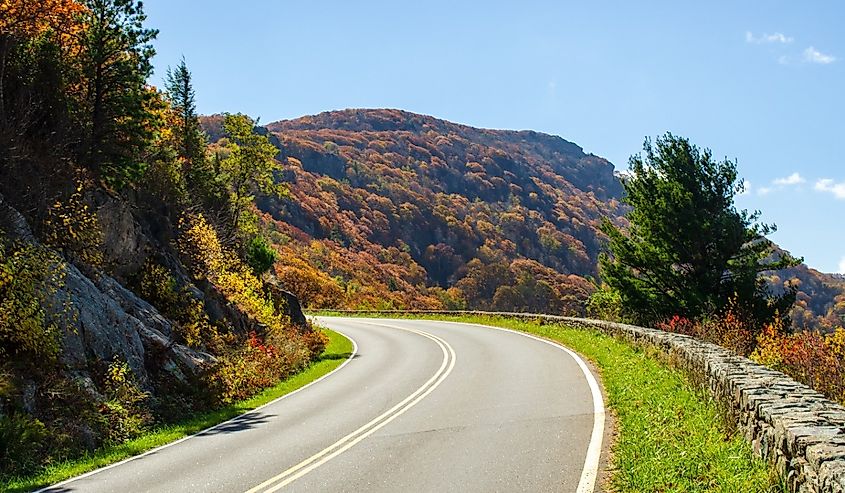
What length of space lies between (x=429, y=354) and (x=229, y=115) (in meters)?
21.6

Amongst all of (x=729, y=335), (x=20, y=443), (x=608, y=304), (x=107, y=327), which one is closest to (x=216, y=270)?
(x=107, y=327)

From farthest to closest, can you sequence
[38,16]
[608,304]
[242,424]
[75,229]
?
[608,304] → [38,16] → [75,229] → [242,424]

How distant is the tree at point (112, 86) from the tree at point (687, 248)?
1962 centimetres

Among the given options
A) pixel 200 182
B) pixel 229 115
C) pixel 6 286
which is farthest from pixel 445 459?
pixel 229 115

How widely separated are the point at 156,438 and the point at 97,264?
21.3 feet

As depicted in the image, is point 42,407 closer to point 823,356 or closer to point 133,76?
point 133,76

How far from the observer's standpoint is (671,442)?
818 centimetres

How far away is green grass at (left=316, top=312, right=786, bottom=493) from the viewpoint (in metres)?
6.63

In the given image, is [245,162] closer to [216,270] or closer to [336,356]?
[216,270]

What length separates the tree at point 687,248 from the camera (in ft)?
81.4

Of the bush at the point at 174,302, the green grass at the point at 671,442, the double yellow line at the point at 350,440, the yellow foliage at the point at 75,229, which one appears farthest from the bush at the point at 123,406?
the green grass at the point at 671,442

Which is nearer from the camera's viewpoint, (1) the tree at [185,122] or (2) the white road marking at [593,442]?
(2) the white road marking at [593,442]

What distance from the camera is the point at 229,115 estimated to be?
36.8 metres

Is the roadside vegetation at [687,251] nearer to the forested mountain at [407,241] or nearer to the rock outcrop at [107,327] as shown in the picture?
the rock outcrop at [107,327]
